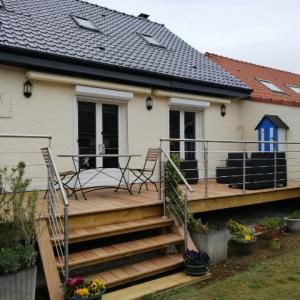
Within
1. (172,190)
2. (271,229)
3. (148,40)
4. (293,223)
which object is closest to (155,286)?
(172,190)

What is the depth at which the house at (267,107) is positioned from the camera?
32.6ft

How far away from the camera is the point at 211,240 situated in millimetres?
5480

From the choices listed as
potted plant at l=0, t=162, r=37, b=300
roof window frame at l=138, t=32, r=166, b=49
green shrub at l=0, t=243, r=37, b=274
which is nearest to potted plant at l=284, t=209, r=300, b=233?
potted plant at l=0, t=162, r=37, b=300

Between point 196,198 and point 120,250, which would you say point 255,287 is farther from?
point 196,198

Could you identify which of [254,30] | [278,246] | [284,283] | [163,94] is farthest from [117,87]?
[254,30]

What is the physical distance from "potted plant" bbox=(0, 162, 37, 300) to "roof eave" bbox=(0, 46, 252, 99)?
11.2ft

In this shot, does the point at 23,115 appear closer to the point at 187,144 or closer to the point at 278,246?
the point at 187,144

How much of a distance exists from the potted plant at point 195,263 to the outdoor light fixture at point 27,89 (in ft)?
14.3

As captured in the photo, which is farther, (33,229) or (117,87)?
(117,87)

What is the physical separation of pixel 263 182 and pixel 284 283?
344 cm

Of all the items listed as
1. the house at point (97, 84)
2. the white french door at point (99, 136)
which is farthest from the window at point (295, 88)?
the white french door at point (99, 136)

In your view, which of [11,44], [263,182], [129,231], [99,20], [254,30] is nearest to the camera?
[129,231]

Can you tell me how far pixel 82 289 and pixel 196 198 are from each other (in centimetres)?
301

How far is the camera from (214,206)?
6777mm
